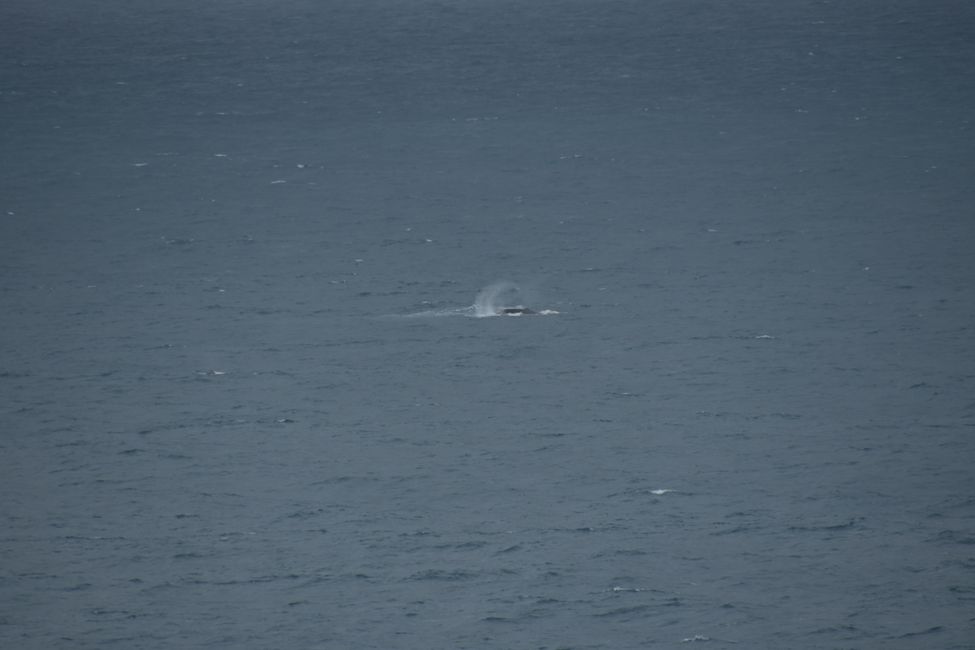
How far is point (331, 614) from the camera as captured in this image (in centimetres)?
4194

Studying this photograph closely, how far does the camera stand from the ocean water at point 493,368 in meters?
42.8

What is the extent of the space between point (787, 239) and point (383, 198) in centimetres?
2256

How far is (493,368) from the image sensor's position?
58906mm

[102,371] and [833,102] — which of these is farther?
[833,102]

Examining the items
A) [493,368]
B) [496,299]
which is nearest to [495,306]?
[496,299]

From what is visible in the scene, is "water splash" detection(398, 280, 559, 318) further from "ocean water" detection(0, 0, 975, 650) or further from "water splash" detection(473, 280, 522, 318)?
"ocean water" detection(0, 0, 975, 650)

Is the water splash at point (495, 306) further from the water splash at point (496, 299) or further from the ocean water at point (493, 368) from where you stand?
the ocean water at point (493, 368)

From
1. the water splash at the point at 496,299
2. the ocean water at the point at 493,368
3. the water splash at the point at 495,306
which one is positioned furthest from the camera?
the water splash at the point at 496,299

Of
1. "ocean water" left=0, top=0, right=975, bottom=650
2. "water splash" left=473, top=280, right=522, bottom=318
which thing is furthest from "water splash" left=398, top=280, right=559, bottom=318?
"ocean water" left=0, top=0, right=975, bottom=650

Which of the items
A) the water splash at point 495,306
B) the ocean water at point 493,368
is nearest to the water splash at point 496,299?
the water splash at point 495,306

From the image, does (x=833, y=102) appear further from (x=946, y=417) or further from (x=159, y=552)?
(x=159, y=552)

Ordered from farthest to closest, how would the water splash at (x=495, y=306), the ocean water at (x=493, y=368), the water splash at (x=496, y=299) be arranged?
the water splash at (x=496, y=299) → the water splash at (x=495, y=306) → the ocean water at (x=493, y=368)

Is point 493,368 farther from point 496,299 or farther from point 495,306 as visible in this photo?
point 496,299

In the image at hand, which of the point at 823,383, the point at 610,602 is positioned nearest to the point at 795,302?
the point at 823,383
